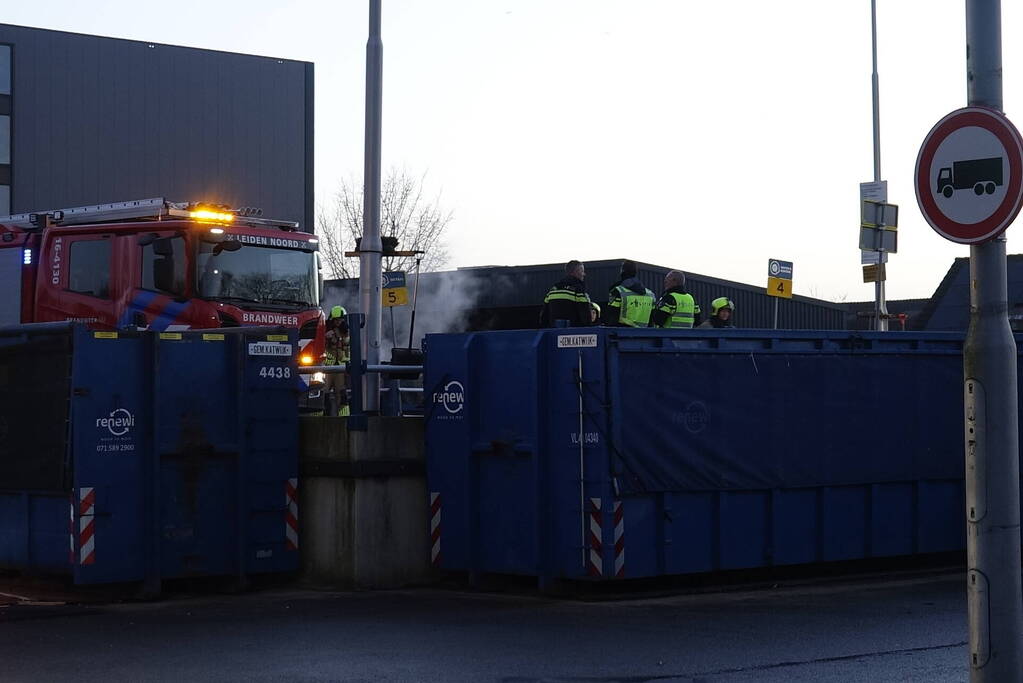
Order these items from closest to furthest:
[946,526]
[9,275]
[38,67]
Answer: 1. [946,526]
2. [9,275]
3. [38,67]

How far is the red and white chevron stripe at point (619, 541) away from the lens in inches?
499

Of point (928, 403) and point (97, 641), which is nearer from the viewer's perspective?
point (97, 641)

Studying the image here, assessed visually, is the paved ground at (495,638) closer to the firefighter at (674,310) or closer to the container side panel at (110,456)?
the container side panel at (110,456)

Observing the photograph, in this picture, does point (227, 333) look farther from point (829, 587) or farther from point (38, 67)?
point (38, 67)

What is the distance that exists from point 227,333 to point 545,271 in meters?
24.5

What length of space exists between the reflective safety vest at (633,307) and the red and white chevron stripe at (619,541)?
384cm

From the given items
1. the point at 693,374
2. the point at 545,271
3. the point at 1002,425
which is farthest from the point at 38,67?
the point at 1002,425

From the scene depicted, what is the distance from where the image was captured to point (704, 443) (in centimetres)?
1355

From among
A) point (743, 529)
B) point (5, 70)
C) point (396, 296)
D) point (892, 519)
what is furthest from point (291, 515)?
point (5, 70)

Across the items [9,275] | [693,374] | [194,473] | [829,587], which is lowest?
[829,587]

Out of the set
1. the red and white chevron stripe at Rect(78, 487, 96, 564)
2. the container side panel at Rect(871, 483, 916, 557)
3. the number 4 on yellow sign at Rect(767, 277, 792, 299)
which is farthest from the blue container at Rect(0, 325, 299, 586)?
the number 4 on yellow sign at Rect(767, 277, 792, 299)

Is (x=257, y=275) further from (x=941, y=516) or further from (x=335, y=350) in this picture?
(x=941, y=516)

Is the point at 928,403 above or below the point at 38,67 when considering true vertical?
below

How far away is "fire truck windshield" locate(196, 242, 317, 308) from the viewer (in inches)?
712
